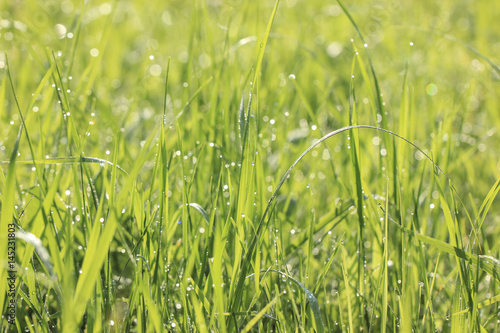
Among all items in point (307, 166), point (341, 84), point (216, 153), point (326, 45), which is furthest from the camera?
point (326, 45)

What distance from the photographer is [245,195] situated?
878 millimetres

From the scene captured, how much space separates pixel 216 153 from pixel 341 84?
1.08 metres

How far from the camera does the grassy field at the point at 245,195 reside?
0.83m

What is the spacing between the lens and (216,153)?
121cm

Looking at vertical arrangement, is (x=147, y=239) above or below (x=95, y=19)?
below

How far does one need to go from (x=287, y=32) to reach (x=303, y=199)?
4.82 feet

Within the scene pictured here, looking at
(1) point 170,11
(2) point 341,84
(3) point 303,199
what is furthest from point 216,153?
(1) point 170,11

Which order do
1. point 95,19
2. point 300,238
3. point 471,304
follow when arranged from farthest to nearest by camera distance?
point 95,19 < point 300,238 < point 471,304

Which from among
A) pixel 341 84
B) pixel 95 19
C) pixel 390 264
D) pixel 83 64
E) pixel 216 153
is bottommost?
pixel 390 264

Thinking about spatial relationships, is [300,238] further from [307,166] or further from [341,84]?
[341,84]

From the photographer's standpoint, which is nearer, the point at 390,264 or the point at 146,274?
the point at 146,274

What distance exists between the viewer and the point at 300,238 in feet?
3.53

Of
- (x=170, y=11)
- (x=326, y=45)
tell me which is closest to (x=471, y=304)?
(x=326, y=45)

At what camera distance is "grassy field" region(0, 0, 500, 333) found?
0.83m
